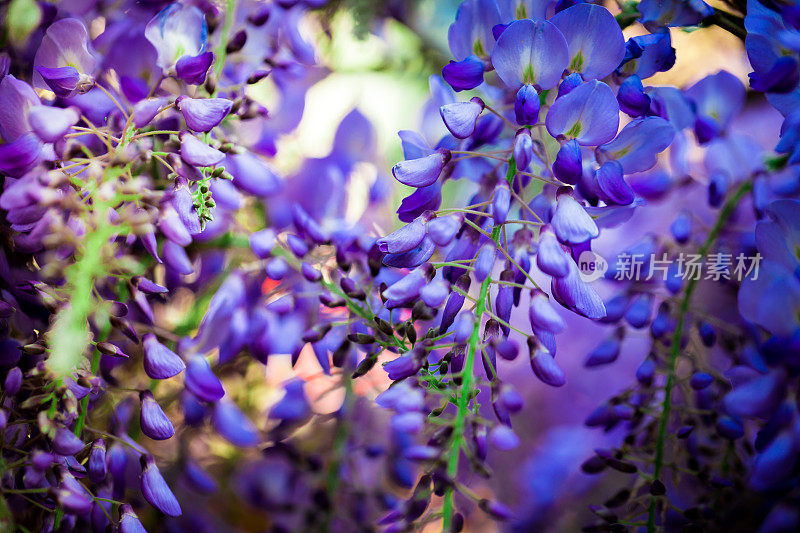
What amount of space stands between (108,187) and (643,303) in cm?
44

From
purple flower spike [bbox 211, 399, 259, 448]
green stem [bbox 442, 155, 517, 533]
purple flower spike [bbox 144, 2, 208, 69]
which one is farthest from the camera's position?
purple flower spike [bbox 211, 399, 259, 448]

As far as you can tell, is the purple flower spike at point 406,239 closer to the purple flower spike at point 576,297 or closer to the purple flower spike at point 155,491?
the purple flower spike at point 576,297

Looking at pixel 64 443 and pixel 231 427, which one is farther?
pixel 231 427

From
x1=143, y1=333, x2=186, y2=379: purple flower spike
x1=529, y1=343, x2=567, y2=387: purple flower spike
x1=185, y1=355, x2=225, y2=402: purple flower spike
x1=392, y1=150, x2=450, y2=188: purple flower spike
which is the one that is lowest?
x1=185, y1=355, x2=225, y2=402: purple flower spike

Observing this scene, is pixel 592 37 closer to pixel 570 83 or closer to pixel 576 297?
pixel 570 83

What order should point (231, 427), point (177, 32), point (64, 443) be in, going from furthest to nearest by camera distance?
point (231, 427) < point (177, 32) < point (64, 443)

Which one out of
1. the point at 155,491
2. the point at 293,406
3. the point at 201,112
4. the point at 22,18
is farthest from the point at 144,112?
the point at 293,406

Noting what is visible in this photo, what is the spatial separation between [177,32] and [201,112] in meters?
0.11

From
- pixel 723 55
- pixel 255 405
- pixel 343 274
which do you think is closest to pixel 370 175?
pixel 343 274

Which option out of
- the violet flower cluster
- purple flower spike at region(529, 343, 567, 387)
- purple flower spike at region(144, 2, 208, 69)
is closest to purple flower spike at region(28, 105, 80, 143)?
the violet flower cluster

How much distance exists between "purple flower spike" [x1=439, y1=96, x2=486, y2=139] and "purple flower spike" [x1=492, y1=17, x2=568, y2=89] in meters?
0.04

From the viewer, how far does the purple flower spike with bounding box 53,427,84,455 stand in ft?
1.11

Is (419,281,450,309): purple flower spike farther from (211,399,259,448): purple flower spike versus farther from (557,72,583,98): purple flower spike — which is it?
(211,399,259,448): purple flower spike

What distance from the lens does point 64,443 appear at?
1.11 ft
